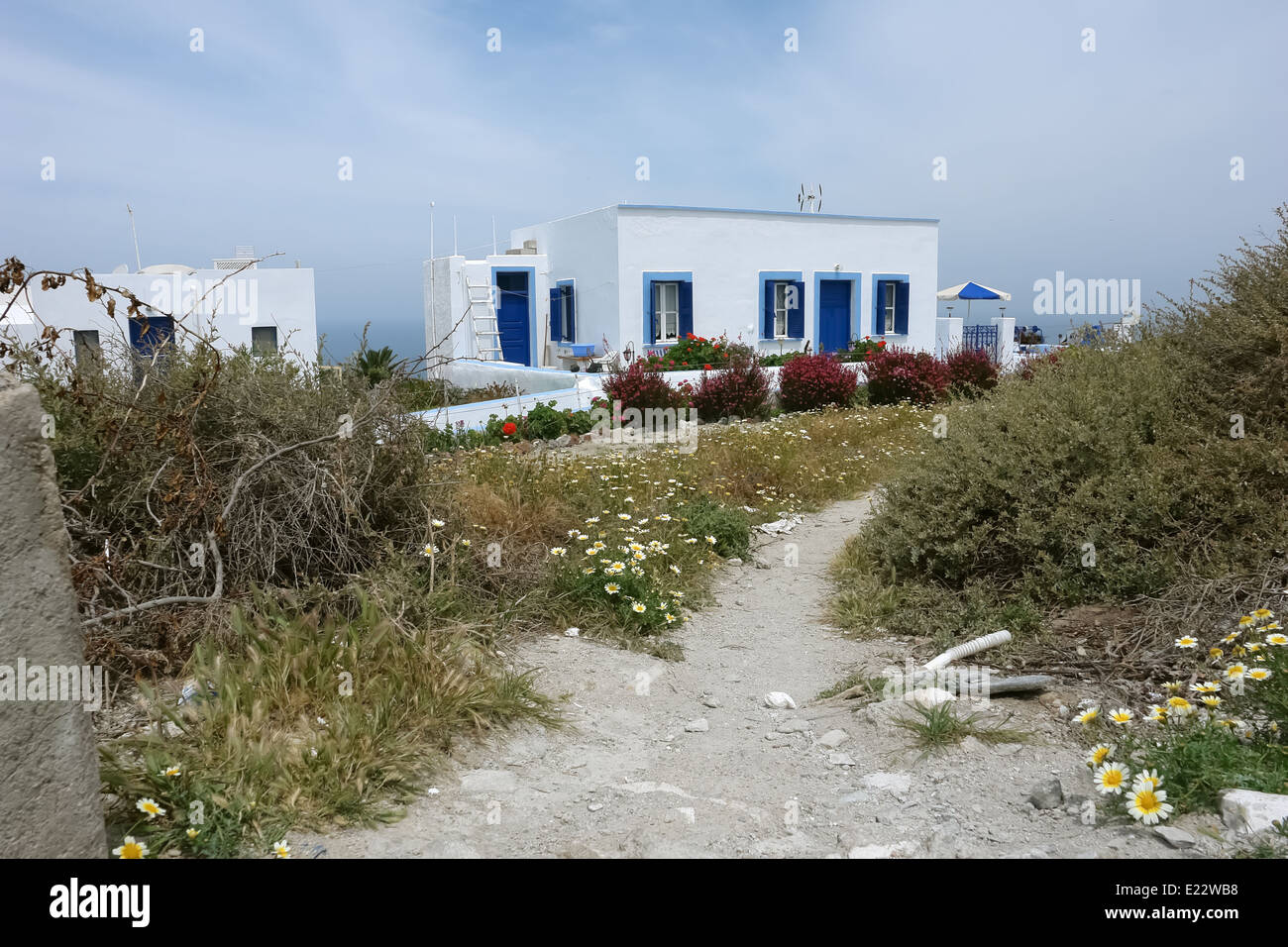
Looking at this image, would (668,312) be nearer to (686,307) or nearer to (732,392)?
(686,307)

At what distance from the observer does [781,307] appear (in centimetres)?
2012

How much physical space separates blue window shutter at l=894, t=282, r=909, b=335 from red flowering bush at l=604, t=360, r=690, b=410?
31.8 feet

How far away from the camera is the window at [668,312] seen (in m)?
19.0

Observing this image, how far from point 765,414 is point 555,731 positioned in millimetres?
11233

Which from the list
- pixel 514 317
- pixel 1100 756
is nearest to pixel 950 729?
pixel 1100 756

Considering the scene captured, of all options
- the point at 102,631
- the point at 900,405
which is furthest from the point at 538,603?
the point at 900,405

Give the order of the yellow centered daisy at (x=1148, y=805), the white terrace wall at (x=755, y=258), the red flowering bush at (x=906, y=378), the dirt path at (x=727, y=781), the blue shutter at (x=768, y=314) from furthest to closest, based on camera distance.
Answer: the blue shutter at (x=768, y=314), the white terrace wall at (x=755, y=258), the red flowering bush at (x=906, y=378), the dirt path at (x=727, y=781), the yellow centered daisy at (x=1148, y=805)

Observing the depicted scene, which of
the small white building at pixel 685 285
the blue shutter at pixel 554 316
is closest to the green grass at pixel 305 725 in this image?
the small white building at pixel 685 285

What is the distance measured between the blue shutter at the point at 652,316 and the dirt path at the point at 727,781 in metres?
14.0

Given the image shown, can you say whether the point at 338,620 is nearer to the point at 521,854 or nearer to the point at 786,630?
the point at 521,854

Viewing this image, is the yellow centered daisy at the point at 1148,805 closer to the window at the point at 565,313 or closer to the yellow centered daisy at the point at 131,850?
the yellow centered daisy at the point at 131,850

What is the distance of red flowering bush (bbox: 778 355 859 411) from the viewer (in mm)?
14898

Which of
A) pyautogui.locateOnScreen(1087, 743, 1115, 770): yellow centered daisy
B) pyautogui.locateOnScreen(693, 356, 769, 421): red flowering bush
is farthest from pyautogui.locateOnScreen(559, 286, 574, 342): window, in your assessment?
pyautogui.locateOnScreen(1087, 743, 1115, 770): yellow centered daisy

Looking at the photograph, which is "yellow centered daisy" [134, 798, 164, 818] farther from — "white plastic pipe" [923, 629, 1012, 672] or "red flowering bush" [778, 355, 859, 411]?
"red flowering bush" [778, 355, 859, 411]
